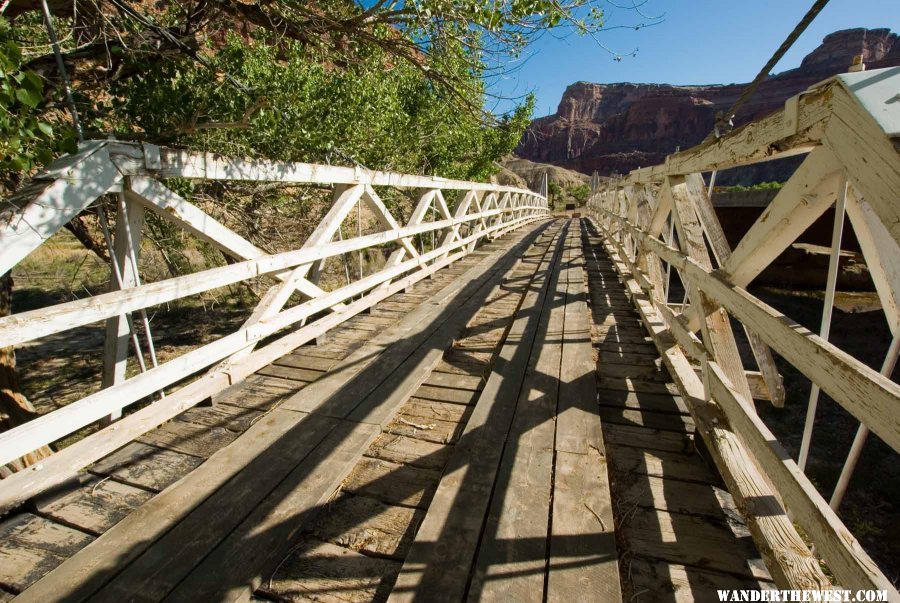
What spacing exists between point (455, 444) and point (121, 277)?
6.34 feet

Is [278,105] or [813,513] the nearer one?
[813,513]

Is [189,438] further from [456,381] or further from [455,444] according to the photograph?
[456,381]

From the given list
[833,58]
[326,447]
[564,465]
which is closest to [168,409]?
[326,447]

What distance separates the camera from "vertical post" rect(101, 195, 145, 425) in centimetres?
212

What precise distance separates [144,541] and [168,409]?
0.91 m

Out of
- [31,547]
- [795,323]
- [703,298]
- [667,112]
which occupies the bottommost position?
[31,547]

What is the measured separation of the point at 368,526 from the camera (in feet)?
5.59

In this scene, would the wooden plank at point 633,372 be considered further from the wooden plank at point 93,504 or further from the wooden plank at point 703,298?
the wooden plank at point 93,504

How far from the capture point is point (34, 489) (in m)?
1.71

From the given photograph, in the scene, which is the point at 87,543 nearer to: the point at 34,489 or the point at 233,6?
the point at 34,489

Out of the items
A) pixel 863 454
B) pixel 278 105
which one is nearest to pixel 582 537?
pixel 278 105

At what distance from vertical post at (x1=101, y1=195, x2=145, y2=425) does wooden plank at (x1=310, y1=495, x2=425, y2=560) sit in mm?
1343

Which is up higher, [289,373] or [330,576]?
[289,373]

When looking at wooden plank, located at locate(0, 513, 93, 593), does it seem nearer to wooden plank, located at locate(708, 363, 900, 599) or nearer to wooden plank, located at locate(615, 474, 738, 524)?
wooden plank, located at locate(615, 474, 738, 524)
